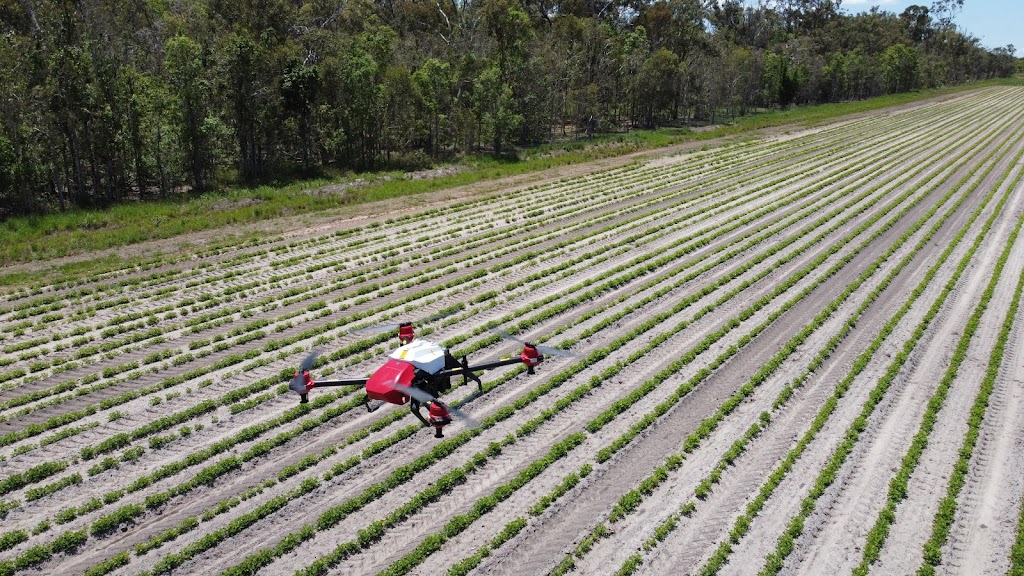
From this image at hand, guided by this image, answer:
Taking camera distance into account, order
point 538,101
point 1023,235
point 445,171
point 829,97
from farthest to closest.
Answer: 1. point 829,97
2. point 538,101
3. point 445,171
4. point 1023,235

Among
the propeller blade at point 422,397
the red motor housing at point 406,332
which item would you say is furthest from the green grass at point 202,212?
the propeller blade at point 422,397

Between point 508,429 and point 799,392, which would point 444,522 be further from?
point 799,392

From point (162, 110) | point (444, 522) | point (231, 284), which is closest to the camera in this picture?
point (444, 522)

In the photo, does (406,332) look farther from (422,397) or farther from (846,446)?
(846,446)

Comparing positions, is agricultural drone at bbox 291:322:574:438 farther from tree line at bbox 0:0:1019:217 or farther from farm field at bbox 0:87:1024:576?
tree line at bbox 0:0:1019:217

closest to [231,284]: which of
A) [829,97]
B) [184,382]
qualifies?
[184,382]

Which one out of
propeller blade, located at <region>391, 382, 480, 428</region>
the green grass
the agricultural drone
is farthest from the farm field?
the green grass

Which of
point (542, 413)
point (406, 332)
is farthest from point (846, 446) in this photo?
point (406, 332)
